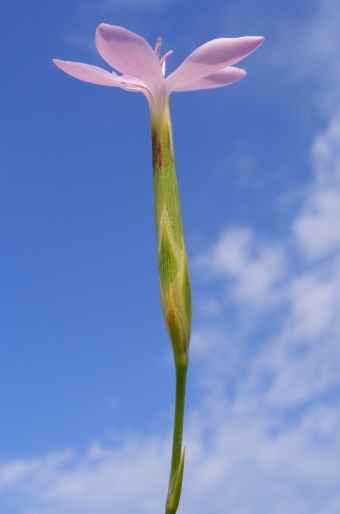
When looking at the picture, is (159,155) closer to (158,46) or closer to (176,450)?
(158,46)

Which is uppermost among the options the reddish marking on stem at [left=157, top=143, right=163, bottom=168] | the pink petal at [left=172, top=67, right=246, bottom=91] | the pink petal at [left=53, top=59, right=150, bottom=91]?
the pink petal at [left=53, top=59, right=150, bottom=91]

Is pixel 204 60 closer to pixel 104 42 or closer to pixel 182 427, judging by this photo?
pixel 104 42

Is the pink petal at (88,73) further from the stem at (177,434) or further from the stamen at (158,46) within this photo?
the stem at (177,434)

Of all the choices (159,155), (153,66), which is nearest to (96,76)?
(153,66)

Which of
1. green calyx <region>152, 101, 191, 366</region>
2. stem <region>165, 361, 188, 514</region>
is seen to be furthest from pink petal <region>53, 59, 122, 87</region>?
stem <region>165, 361, 188, 514</region>

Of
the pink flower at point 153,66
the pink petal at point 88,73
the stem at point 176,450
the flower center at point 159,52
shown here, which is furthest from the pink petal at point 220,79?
the stem at point 176,450

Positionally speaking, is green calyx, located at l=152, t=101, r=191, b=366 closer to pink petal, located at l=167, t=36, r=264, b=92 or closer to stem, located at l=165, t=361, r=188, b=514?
stem, located at l=165, t=361, r=188, b=514

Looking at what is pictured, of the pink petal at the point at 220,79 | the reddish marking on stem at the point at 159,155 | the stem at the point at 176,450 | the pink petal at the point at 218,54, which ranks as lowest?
the stem at the point at 176,450
